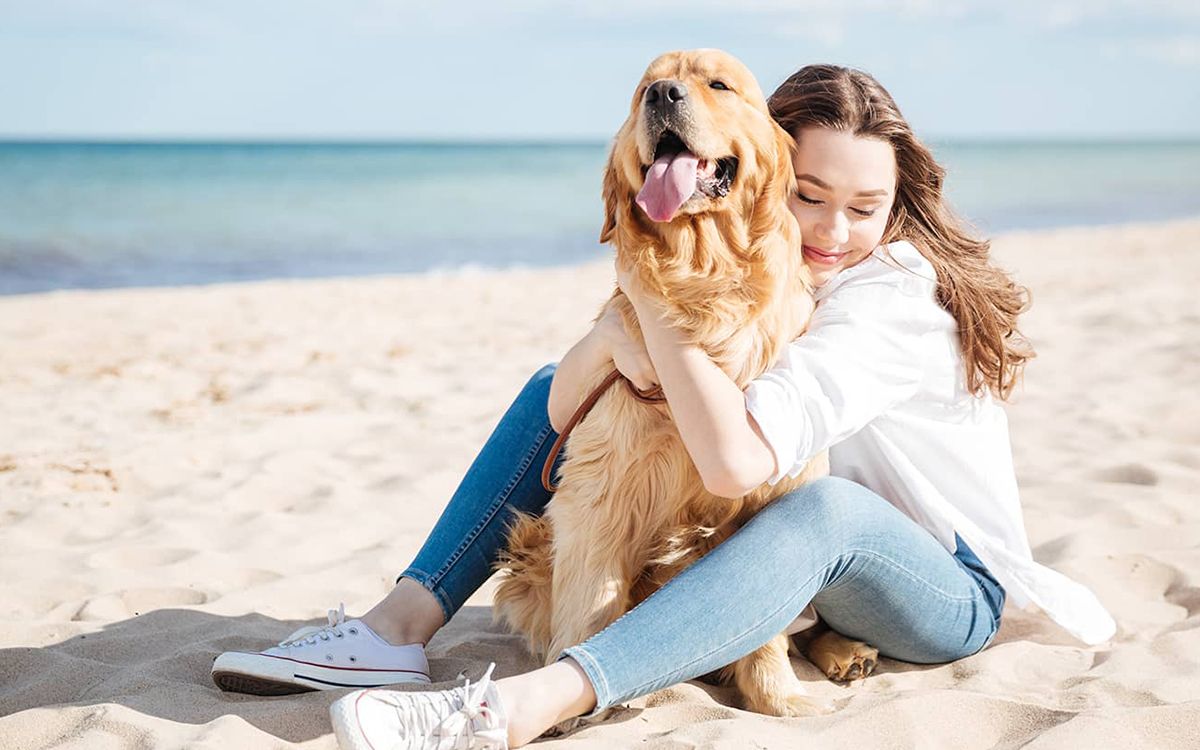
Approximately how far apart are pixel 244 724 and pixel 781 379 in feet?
4.54

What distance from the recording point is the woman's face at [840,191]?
8.68ft

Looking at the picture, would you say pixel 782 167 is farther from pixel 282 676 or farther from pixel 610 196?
pixel 282 676

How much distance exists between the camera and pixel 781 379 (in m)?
2.39

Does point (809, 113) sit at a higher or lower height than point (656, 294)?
higher

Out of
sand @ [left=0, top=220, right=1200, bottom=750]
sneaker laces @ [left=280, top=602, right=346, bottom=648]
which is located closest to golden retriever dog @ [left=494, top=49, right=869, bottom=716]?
sand @ [left=0, top=220, right=1200, bottom=750]

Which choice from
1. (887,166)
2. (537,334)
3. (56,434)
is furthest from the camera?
(537,334)

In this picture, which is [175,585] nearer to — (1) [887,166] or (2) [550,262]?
(1) [887,166]

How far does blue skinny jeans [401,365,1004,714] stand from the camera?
2.32m

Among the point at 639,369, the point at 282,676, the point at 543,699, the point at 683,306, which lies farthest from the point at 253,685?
the point at 683,306

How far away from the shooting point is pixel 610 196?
2662 millimetres

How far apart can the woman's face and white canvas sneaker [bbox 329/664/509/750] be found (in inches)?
52.0

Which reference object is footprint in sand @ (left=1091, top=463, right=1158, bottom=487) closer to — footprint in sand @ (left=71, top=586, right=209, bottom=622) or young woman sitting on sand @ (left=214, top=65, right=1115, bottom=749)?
young woman sitting on sand @ (left=214, top=65, right=1115, bottom=749)

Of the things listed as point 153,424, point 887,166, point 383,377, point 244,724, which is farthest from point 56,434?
point 887,166

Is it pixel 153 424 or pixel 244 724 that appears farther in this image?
pixel 153 424
